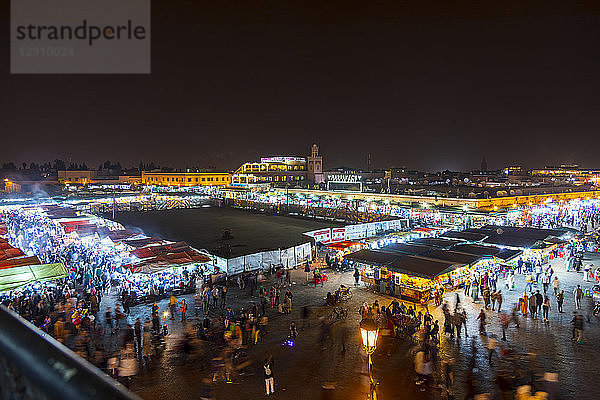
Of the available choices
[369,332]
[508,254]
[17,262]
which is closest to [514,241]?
[508,254]

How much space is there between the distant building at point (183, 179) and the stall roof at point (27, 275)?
2950 inches

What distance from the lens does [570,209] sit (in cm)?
3309

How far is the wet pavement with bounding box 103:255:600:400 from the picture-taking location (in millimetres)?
7988

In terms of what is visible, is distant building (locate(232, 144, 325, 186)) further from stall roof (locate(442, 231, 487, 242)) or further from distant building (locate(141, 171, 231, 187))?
stall roof (locate(442, 231, 487, 242))

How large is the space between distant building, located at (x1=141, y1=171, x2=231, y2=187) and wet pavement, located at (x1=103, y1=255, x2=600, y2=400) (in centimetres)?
7885

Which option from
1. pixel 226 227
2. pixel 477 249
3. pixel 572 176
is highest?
pixel 572 176

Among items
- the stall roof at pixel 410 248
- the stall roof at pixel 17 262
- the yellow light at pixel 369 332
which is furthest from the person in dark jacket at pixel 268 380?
the stall roof at pixel 17 262

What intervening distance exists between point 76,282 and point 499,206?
28238 mm

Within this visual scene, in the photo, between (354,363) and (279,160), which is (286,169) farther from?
Answer: (354,363)

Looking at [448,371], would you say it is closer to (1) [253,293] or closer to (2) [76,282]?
(1) [253,293]

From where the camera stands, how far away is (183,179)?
8881cm

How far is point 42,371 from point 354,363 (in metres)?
9.20

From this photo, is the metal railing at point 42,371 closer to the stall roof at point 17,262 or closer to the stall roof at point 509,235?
the stall roof at point 17,262

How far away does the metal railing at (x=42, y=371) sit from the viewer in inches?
32.0
